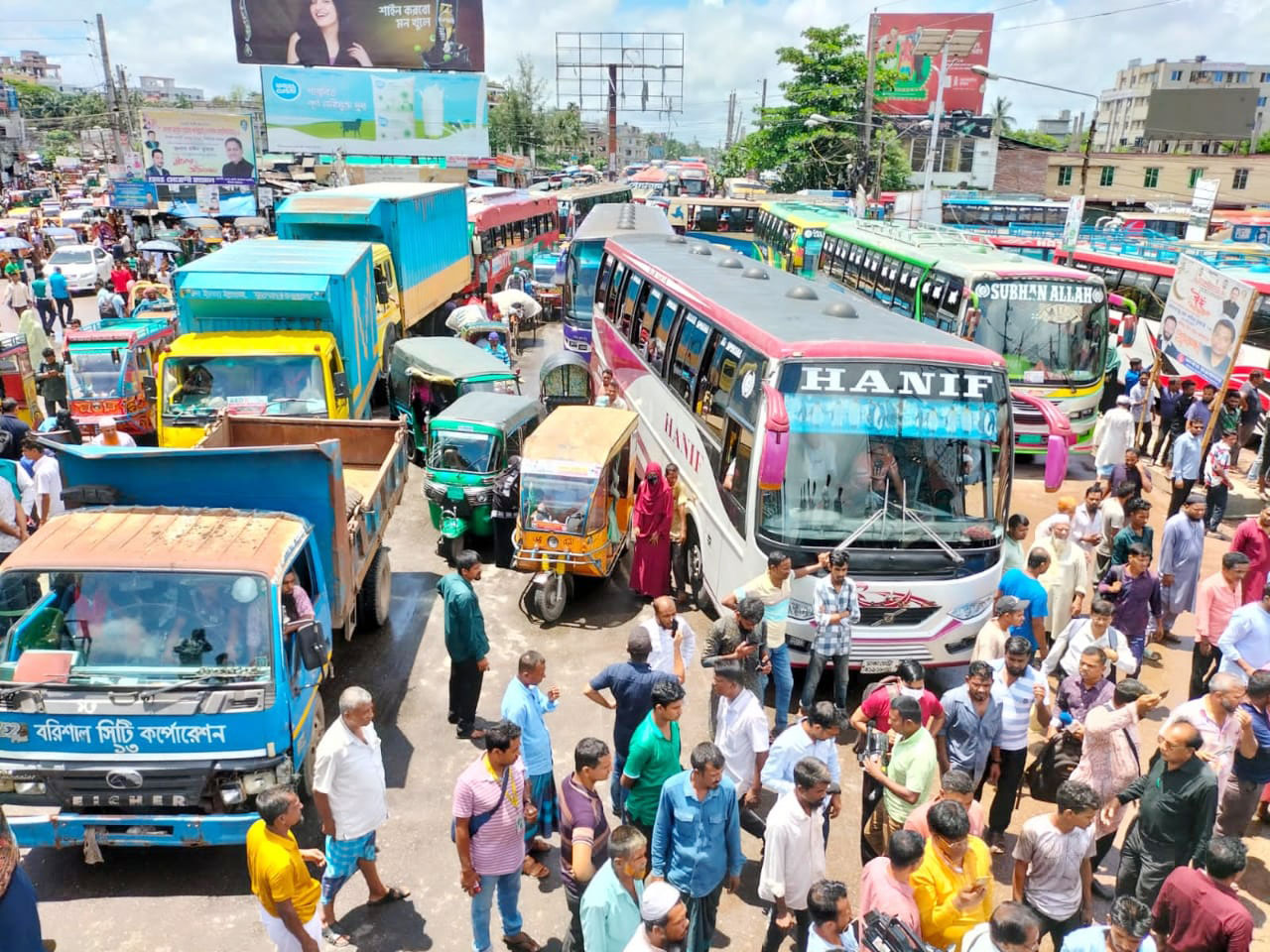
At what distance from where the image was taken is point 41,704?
5.70m

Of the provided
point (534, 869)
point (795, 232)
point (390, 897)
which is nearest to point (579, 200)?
point (795, 232)

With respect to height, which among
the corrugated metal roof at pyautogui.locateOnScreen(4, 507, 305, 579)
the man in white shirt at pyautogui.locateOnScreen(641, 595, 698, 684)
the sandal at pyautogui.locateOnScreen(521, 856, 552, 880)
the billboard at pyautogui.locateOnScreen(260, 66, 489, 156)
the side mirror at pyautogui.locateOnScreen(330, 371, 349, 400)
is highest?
the billboard at pyautogui.locateOnScreen(260, 66, 489, 156)

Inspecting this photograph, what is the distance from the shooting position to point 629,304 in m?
14.9

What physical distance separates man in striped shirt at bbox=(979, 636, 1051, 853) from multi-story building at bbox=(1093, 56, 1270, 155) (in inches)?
4383

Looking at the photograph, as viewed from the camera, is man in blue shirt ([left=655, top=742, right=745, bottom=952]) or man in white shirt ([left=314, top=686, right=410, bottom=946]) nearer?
man in blue shirt ([left=655, top=742, right=745, bottom=952])

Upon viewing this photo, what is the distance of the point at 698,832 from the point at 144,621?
3831mm

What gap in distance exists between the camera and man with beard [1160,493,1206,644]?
8883 millimetres

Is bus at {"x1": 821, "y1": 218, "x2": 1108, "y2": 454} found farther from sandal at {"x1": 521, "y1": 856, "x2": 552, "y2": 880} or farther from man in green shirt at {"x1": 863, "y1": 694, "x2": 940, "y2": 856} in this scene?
sandal at {"x1": 521, "y1": 856, "x2": 552, "y2": 880}

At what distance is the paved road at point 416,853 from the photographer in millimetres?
5773

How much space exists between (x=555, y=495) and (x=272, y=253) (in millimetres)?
7796

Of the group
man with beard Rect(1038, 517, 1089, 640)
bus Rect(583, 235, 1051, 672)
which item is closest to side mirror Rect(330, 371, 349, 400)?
bus Rect(583, 235, 1051, 672)

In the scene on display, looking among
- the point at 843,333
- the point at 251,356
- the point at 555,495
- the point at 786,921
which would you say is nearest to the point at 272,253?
the point at 251,356

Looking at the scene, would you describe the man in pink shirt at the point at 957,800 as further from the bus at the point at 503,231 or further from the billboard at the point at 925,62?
the billboard at the point at 925,62

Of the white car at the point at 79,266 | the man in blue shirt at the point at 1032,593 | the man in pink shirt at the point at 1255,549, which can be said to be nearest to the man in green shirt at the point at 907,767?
the man in blue shirt at the point at 1032,593
